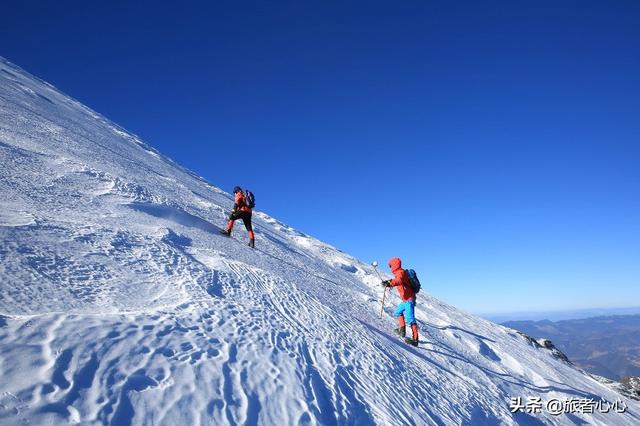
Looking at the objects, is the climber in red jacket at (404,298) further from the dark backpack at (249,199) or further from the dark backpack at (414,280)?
the dark backpack at (249,199)

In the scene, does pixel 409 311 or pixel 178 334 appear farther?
pixel 409 311

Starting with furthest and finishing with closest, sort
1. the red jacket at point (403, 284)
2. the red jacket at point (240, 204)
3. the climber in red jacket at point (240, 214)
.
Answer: the red jacket at point (240, 204) → the climber in red jacket at point (240, 214) → the red jacket at point (403, 284)

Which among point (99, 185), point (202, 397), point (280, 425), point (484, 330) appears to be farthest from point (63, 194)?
point (484, 330)

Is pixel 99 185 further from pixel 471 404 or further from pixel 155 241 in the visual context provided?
pixel 471 404

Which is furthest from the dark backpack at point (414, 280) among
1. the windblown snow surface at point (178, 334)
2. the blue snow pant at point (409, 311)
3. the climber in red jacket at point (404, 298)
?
the windblown snow surface at point (178, 334)

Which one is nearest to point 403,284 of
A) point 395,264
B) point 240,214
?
point 395,264

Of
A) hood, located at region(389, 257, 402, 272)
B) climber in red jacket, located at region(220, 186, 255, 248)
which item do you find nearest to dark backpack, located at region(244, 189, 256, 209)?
climber in red jacket, located at region(220, 186, 255, 248)

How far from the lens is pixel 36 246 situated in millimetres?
5133

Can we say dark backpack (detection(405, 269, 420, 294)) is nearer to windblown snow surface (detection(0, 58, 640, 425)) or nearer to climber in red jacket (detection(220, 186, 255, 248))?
windblown snow surface (detection(0, 58, 640, 425))

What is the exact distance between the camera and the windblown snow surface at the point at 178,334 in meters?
3.29

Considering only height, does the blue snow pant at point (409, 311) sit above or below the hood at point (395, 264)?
below

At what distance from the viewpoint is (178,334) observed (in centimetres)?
428

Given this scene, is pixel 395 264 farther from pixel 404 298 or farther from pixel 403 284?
pixel 404 298

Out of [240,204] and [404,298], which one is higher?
[240,204]
